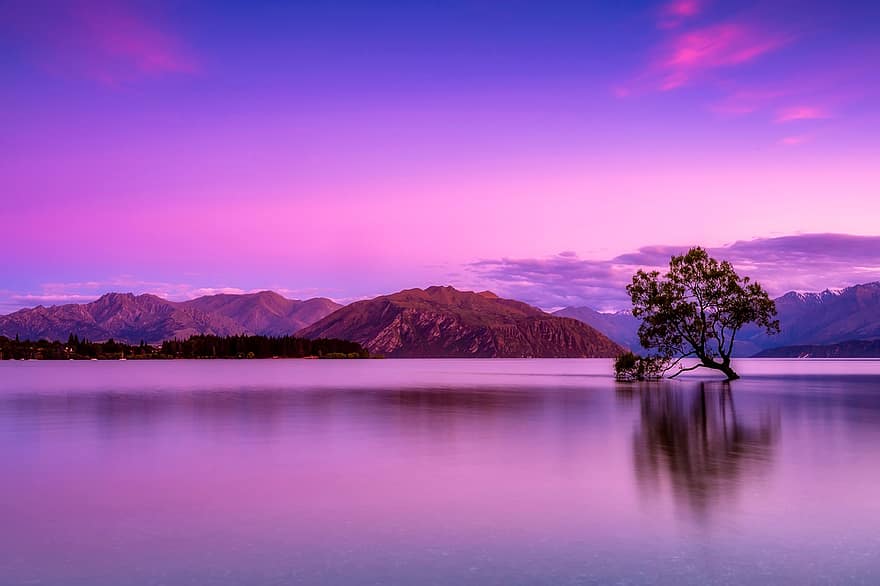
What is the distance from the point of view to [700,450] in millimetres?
35469

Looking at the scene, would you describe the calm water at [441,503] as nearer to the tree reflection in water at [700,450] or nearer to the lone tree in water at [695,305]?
the tree reflection in water at [700,450]

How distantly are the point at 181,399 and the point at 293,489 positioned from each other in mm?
56466

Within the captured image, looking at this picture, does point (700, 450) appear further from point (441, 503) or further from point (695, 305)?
point (695, 305)

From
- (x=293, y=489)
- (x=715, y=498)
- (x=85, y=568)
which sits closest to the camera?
(x=85, y=568)

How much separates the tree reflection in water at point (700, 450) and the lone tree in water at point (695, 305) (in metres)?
41.6

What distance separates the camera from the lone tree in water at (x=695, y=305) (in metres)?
104

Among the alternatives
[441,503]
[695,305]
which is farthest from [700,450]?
[695,305]

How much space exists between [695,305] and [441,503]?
90.7 meters

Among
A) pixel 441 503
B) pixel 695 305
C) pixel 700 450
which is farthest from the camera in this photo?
pixel 695 305

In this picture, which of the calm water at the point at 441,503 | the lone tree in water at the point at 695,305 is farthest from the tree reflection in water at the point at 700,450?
the lone tree in water at the point at 695,305

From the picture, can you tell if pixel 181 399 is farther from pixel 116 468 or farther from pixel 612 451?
pixel 612 451

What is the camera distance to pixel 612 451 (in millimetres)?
35531

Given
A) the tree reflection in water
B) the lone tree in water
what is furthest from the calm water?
the lone tree in water

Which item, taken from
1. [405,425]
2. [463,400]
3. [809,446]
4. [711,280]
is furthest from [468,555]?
[711,280]
